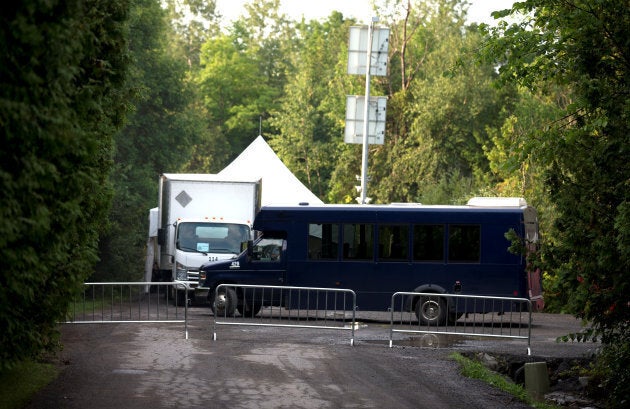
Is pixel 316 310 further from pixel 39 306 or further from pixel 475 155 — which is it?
pixel 475 155

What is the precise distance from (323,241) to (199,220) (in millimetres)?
5651

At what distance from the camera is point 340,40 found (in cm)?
8344

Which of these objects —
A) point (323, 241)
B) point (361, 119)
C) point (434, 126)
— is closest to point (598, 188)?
point (323, 241)

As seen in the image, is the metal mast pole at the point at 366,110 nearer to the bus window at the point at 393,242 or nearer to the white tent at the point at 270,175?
the white tent at the point at 270,175

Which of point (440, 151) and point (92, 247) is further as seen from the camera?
point (440, 151)

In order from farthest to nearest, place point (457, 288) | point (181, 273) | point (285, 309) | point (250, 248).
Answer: point (181, 273), point (250, 248), point (457, 288), point (285, 309)

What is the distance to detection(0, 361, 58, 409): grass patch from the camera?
1258 cm

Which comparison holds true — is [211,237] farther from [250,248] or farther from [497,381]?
[497,381]

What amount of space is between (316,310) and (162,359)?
5648mm

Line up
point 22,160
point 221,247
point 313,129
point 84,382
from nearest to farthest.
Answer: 1. point 22,160
2. point 84,382
3. point 221,247
4. point 313,129

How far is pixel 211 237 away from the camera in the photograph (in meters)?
32.3

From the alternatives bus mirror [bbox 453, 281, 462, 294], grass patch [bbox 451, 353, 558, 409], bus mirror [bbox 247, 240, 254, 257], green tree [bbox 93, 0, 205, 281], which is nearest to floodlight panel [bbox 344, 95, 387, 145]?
green tree [bbox 93, 0, 205, 281]

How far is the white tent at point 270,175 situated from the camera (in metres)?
46.0

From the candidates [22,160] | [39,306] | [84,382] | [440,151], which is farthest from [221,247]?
[440,151]
